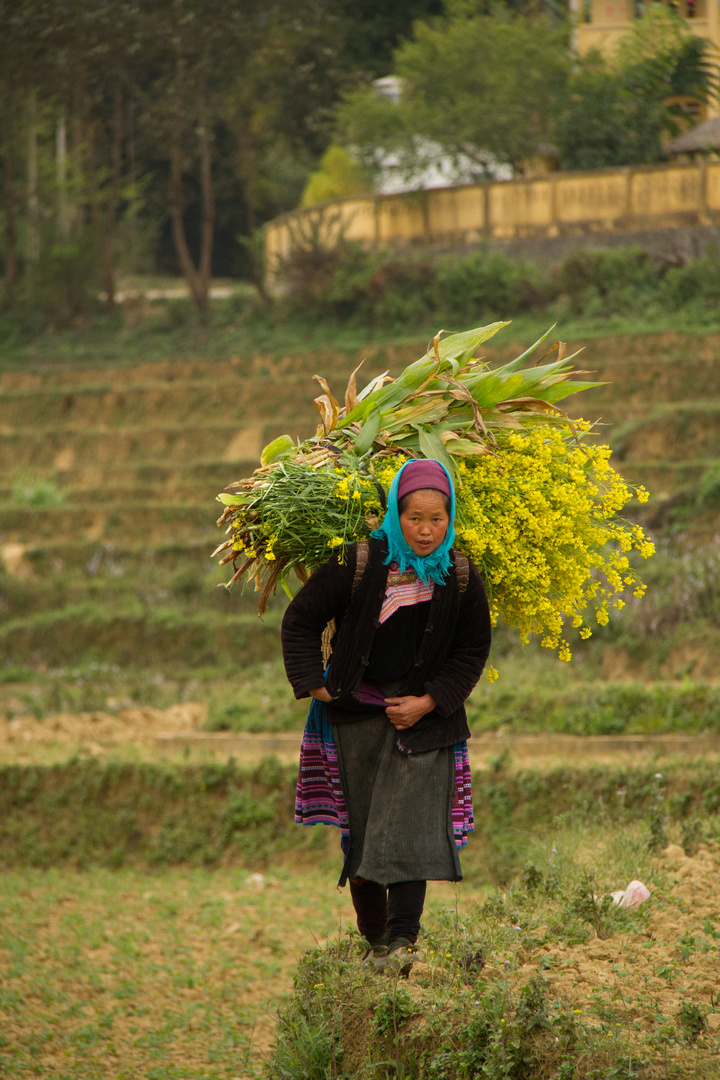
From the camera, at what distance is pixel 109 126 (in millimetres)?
30938

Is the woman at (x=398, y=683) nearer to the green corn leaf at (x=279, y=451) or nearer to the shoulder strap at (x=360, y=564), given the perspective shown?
the shoulder strap at (x=360, y=564)

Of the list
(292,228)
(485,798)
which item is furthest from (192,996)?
(292,228)

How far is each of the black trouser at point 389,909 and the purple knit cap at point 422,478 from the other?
1402mm

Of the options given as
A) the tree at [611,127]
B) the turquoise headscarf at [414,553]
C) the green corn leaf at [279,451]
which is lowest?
the turquoise headscarf at [414,553]

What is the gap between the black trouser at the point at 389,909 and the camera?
4.12 metres

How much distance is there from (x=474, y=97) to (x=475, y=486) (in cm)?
2291

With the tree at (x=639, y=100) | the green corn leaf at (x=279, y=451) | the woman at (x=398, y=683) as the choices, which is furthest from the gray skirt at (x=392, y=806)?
the tree at (x=639, y=100)

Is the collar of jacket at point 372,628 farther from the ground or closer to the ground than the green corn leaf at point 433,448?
closer to the ground

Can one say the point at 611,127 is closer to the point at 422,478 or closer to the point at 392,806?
the point at 422,478

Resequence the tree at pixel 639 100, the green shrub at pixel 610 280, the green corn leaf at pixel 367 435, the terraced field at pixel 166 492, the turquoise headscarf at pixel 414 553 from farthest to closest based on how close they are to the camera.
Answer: the tree at pixel 639 100
the green shrub at pixel 610 280
the terraced field at pixel 166 492
the green corn leaf at pixel 367 435
the turquoise headscarf at pixel 414 553

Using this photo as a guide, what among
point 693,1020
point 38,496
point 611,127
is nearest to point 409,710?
point 693,1020

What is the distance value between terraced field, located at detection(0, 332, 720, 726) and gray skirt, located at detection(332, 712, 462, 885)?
7.29m

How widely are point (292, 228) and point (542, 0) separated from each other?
1021 cm

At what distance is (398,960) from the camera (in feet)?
13.3
